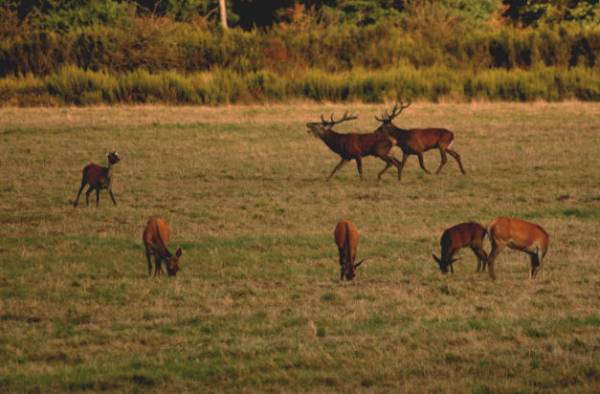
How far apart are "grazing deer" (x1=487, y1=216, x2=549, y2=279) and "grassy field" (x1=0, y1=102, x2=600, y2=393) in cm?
30

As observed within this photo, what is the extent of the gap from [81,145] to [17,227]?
10.2 meters

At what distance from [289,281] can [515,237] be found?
2402mm

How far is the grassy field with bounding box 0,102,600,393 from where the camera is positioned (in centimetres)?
730

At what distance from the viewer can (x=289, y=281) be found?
10.6 metres

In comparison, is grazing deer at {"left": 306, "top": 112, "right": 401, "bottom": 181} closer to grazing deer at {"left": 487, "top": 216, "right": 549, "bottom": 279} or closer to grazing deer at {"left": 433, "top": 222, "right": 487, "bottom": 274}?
grazing deer at {"left": 433, "top": 222, "right": 487, "bottom": 274}

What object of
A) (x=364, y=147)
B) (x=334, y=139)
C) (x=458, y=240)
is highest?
(x=334, y=139)

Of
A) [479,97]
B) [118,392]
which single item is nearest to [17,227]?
[118,392]

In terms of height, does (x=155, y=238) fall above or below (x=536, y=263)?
above

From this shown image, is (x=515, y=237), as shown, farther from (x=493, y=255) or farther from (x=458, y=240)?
(x=458, y=240)

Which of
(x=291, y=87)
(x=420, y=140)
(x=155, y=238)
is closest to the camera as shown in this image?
(x=155, y=238)

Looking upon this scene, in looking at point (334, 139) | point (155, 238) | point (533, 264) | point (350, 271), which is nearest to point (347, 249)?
point (350, 271)

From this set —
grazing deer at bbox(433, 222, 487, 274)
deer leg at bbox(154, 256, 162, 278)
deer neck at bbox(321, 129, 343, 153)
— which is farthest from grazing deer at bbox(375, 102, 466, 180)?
deer leg at bbox(154, 256, 162, 278)

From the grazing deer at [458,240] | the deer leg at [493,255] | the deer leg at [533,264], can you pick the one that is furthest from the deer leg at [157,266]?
the deer leg at [533,264]

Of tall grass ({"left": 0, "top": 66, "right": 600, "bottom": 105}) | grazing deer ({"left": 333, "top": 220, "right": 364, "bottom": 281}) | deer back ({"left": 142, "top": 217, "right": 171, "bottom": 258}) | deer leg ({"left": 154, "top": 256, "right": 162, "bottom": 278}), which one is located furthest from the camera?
tall grass ({"left": 0, "top": 66, "right": 600, "bottom": 105})
